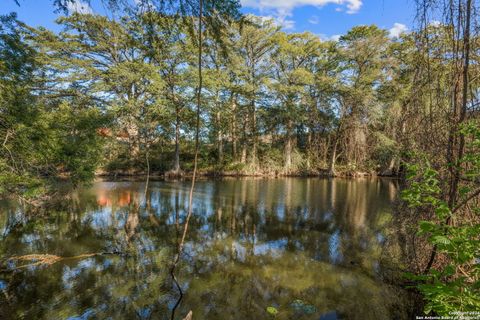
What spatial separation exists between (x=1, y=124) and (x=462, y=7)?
8.27m

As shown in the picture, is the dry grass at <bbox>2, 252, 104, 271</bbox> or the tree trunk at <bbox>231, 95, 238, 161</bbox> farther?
the tree trunk at <bbox>231, 95, 238, 161</bbox>

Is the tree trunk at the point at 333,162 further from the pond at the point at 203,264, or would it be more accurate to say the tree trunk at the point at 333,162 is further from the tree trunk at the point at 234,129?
the pond at the point at 203,264

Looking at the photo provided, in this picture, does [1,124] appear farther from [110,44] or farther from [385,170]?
[385,170]

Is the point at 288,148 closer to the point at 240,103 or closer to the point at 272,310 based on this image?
the point at 240,103

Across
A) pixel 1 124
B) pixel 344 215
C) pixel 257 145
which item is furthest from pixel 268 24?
pixel 1 124

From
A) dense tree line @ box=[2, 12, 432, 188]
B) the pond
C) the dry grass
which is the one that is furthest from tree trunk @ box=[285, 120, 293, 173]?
the dry grass

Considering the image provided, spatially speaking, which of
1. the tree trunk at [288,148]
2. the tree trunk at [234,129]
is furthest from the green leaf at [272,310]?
the tree trunk at [234,129]

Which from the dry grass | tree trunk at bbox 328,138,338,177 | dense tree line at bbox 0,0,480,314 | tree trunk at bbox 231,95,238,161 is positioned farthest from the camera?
tree trunk at bbox 328,138,338,177

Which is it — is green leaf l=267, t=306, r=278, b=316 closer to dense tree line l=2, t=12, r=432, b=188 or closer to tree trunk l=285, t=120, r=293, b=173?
dense tree line l=2, t=12, r=432, b=188

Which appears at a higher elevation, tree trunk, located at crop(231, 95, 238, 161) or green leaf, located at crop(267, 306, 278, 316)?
tree trunk, located at crop(231, 95, 238, 161)

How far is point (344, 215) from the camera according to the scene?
33.8ft

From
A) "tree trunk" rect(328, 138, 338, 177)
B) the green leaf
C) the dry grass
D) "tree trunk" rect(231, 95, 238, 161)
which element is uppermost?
"tree trunk" rect(231, 95, 238, 161)

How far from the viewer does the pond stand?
4.33 metres

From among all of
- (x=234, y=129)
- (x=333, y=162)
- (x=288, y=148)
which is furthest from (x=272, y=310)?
(x=333, y=162)
